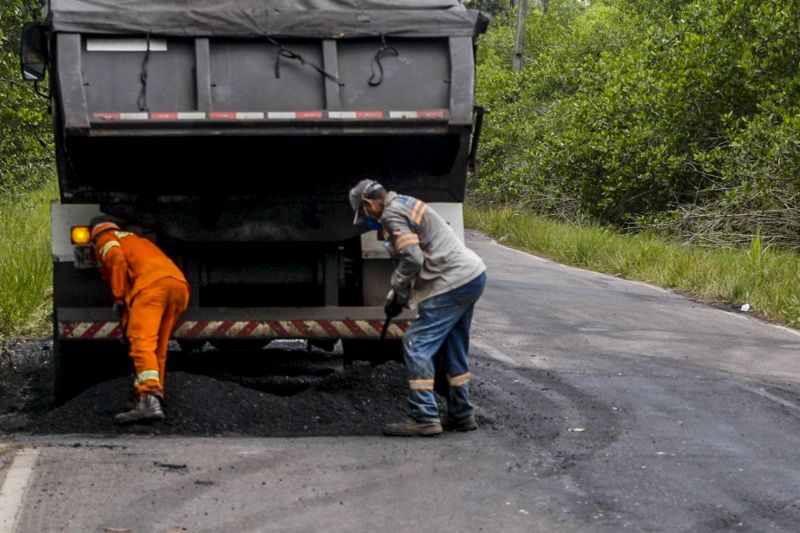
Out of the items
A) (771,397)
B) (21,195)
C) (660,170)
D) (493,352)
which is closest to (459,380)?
(771,397)

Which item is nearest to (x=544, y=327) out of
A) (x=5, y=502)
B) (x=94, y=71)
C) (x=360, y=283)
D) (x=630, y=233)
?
(x=360, y=283)

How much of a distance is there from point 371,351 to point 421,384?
1.58 metres

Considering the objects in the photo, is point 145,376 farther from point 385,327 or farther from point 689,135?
point 689,135

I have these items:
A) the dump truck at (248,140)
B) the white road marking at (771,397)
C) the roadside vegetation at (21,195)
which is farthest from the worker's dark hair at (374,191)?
the roadside vegetation at (21,195)

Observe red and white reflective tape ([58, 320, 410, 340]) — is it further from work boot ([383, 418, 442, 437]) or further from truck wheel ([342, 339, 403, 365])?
work boot ([383, 418, 442, 437])

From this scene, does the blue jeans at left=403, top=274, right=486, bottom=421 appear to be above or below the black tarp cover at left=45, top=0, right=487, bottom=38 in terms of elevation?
below

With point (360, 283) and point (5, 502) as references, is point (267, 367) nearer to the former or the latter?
point (360, 283)

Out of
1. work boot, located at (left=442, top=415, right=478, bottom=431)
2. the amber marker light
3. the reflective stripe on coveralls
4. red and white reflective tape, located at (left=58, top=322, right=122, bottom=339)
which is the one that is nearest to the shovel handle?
work boot, located at (left=442, top=415, right=478, bottom=431)

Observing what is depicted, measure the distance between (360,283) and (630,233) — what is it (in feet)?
51.5

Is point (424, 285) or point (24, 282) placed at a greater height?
point (424, 285)

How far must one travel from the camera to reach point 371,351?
358 inches

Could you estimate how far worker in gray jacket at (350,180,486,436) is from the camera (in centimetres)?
739

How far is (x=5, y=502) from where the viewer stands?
5.79 metres

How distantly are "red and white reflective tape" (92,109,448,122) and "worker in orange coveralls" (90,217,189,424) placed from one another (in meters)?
0.75
